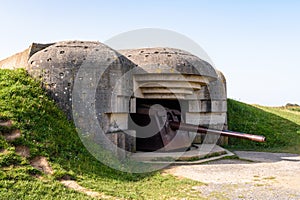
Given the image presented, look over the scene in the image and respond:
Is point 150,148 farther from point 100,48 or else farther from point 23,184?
point 23,184

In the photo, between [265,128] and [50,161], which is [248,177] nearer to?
[50,161]

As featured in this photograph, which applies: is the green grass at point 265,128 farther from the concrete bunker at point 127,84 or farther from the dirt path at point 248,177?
the dirt path at point 248,177

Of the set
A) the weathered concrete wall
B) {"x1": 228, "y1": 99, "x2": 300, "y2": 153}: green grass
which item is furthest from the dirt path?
the weathered concrete wall

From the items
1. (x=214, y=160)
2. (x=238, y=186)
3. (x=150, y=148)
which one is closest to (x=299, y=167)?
(x=214, y=160)

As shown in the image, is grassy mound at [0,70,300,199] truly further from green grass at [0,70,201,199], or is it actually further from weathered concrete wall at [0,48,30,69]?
weathered concrete wall at [0,48,30,69]

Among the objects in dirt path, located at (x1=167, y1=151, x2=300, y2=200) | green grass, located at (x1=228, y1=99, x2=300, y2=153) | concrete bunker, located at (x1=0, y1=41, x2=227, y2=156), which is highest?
concrete bunker, located at (x1=0, y1=41, x2=227, y2=156)

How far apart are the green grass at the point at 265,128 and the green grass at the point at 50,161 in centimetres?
581

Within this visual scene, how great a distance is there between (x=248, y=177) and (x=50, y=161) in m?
3.40

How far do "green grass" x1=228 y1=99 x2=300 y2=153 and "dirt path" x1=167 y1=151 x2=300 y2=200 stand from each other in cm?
273

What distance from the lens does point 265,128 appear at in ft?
37.3

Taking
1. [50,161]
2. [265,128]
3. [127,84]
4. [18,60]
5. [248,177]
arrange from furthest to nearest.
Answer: [265,128] → [18,60] → [127,84] → [248,177] → [50,161]

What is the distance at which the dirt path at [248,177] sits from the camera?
438cm

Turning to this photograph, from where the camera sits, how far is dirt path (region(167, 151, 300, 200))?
14.4ft

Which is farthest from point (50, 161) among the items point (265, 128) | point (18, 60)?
point (265, 128)
